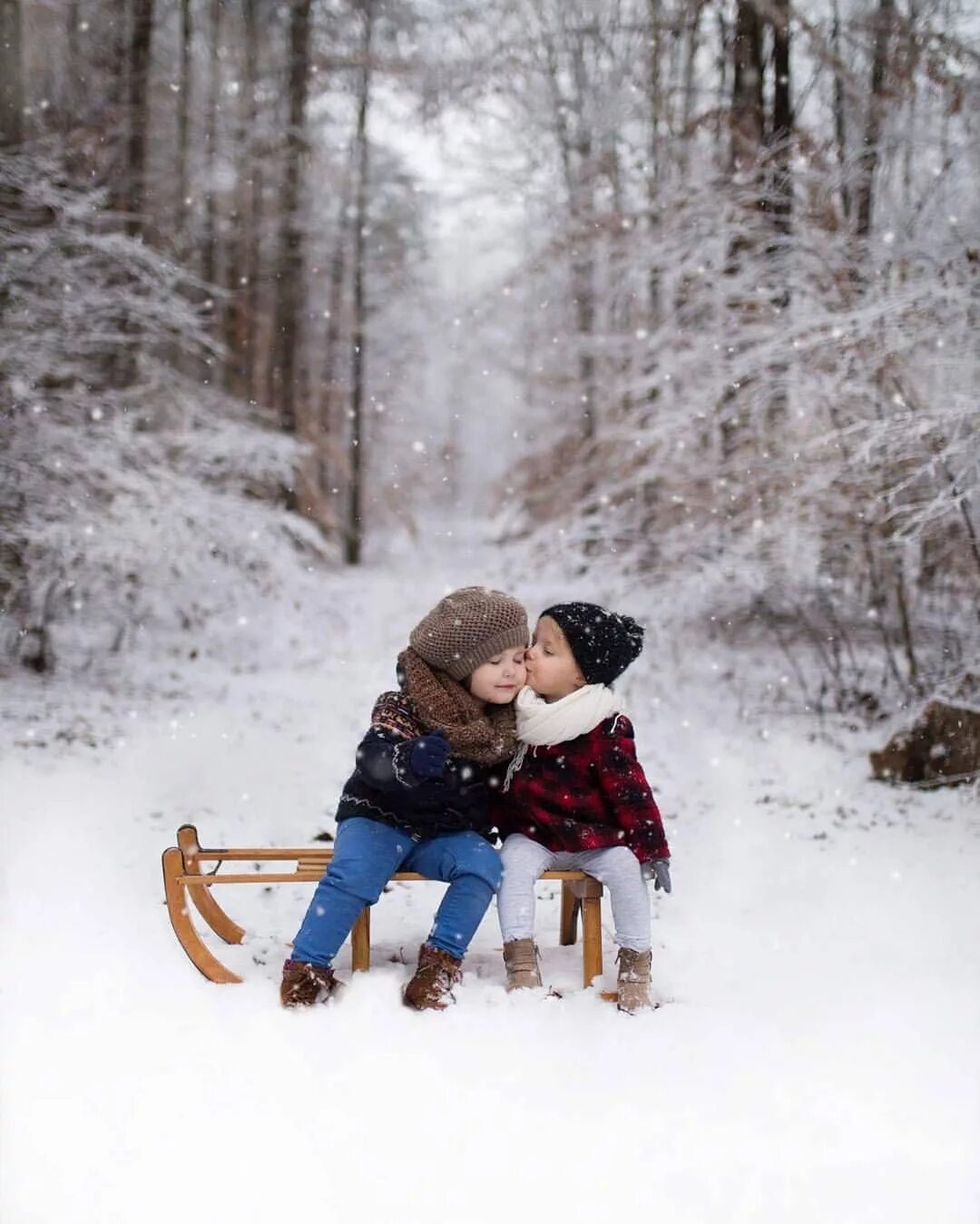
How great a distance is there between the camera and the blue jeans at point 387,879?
125 inches

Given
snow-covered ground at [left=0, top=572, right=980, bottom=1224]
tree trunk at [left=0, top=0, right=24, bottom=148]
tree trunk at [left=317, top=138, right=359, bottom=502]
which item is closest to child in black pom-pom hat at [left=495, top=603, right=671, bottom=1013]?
snow-covered ground at [left=0, top=572, right=980, bottom=1224]

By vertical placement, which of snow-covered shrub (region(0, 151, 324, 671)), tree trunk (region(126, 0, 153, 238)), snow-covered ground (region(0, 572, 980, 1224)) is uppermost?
tree trunk (region(126, 0, 153, 238))

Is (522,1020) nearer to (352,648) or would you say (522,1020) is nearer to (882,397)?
(882,397)

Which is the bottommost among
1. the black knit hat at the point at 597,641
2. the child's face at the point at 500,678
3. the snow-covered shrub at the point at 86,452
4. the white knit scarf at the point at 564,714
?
the white knit scarf at the point at 564,714

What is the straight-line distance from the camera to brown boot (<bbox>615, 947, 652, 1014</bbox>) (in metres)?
3.17

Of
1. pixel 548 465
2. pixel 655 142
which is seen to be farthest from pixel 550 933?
pixel 548 465

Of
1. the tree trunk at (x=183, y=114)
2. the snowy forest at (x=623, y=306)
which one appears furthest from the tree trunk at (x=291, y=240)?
the tree trunk at (x=183, y=114)

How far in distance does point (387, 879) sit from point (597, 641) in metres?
1.08

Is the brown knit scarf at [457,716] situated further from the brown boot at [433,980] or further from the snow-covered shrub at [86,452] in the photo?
the snow-covered shrub at [86,452]

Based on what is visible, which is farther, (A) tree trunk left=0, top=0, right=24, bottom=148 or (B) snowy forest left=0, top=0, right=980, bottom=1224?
(A) tree trunk left=0, top=0, right=24, bottom=148

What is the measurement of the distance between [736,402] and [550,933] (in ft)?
12.7

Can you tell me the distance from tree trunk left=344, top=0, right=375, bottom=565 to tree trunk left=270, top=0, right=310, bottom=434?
157 cm

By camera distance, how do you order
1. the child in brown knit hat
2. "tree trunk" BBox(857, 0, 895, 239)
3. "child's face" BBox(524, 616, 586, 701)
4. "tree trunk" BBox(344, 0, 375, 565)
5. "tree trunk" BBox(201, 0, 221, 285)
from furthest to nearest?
"tree trunk" BBox(344, 0, 375, 565) < "tree trunk" BBox(201, 0, 221, 285) < "tree trunk" BBox(857, 0, 895, 239) < "child's face" BBox(524, 616, 586, 701) < the child in brown knit hat

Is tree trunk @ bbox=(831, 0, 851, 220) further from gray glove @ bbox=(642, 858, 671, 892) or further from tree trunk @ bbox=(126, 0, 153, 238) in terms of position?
tree trunk @ bbox=(126, 0, 153, 238)
